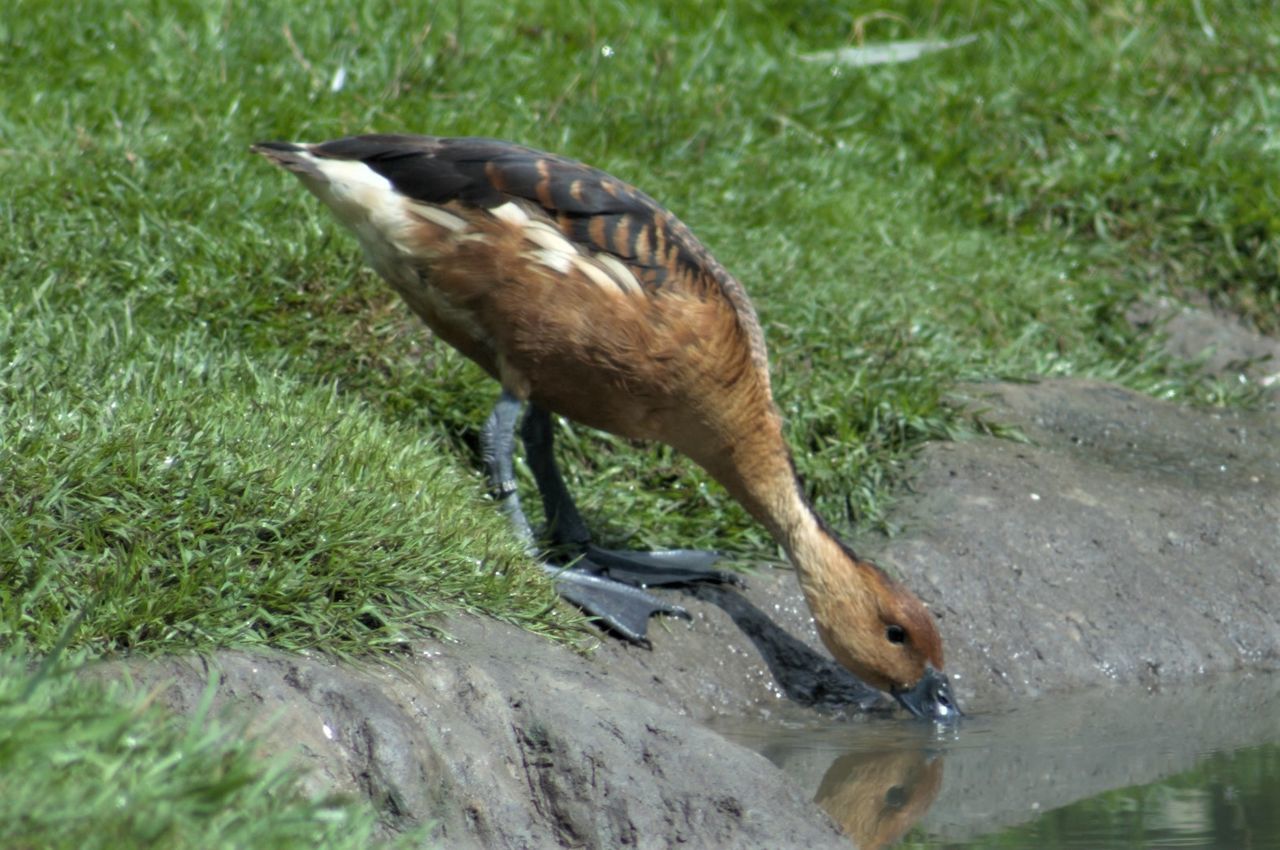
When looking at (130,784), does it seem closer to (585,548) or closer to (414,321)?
(585,548)

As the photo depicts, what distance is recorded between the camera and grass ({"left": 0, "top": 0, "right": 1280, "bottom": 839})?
4109mm

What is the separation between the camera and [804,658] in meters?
5.32

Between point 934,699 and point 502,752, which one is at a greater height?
point 502,752

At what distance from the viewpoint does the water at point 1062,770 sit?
3953 millimetres

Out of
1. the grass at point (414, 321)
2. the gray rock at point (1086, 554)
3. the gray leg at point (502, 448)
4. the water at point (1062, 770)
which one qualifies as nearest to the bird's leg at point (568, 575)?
the gray leg at point (502, 448)

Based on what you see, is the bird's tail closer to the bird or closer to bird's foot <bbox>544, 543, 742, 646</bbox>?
the bird

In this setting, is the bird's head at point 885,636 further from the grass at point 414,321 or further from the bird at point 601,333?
the grass at point 414,321

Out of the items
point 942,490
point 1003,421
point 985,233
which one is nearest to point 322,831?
point 942,490

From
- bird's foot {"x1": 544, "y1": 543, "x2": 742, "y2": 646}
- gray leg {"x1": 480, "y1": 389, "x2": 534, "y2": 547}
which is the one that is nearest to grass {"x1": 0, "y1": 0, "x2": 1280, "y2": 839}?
gray leg {"x1": 480, "y1": 389, "x2": 534, "y2": 547}

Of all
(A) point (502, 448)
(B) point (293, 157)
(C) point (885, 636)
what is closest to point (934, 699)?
(C) point (885, 636)

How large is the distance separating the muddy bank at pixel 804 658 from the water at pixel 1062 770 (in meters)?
0.11

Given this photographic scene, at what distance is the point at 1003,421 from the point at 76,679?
401cm

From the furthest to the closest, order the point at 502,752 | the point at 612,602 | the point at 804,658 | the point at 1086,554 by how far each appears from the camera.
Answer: the point at 1086,554, the point at 804,658, the point at 612,602, the point at 502,752

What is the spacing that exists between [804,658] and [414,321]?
188 centimetres
